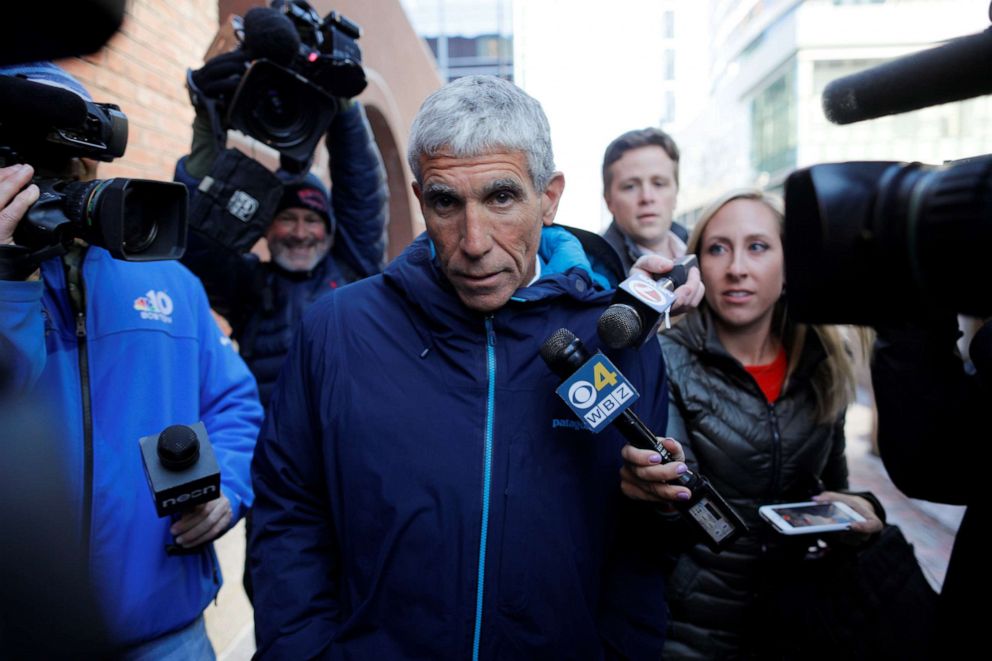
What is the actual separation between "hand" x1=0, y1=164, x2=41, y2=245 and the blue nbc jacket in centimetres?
19

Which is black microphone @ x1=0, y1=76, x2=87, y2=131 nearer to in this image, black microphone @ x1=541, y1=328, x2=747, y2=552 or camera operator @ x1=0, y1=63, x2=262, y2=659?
camera operator @ x1=0, y1=63, x2=262, y2=659

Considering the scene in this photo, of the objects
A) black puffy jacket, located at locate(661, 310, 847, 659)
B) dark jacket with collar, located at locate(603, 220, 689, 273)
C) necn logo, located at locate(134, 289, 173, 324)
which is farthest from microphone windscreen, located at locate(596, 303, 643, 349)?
dark jacket with collar, located at locate(603, 220, 689, 273)

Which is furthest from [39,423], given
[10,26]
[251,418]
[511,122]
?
[251,418]

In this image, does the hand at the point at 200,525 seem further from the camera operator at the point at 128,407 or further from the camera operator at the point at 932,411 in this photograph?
the camera operator at the point at 932,411

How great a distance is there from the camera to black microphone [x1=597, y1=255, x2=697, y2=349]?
118 cm

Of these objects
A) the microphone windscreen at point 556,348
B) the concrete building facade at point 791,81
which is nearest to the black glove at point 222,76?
the microphone windscreen at point 556,348

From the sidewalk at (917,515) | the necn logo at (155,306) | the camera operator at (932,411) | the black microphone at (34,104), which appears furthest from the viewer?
the sidewalk at (917,515)

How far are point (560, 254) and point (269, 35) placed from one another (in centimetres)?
126

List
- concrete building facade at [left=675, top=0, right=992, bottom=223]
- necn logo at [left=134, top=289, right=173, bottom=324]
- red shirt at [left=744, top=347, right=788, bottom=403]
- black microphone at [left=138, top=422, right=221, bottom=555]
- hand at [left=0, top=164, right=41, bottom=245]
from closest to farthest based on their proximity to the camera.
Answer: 1. hand at [left=0, top=164, right=41, bottom=245]
2. black microphone at [left=138, top=422, right=221, bottom=555]
3. necn logo at [left=134, top=289, right=173, bottom=324]
4. red shirt at [left=744, top=347, right=788, bottom=403]
5. concrete building facade at [left=675, top=0, right=992, bottom=223]

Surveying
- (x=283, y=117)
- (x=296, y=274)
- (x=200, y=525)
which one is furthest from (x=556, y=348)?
(x=296, y=274)

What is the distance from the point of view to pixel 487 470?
1289mm

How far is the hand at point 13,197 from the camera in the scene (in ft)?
3.57

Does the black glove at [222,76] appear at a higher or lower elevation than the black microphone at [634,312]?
higher

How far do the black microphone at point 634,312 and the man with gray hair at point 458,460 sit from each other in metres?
0.18
